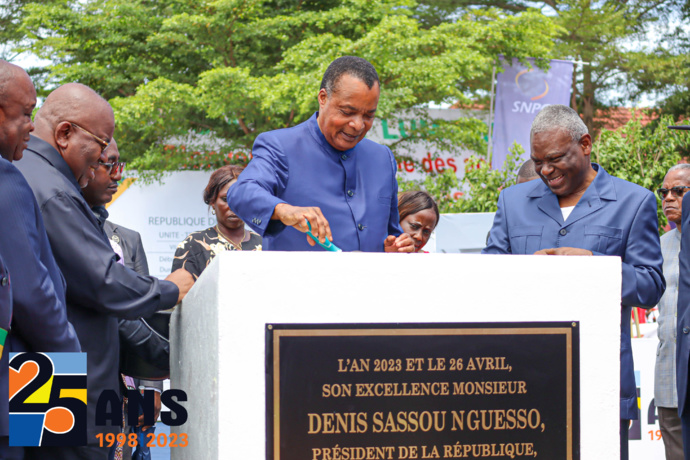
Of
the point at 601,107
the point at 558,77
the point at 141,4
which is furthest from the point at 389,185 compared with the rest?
the point at 601,107

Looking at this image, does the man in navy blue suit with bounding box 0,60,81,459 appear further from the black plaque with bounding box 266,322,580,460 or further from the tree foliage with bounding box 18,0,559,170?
the tree foliage with bounding box 18,0,559,170

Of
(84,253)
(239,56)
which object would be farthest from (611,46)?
(84,253)

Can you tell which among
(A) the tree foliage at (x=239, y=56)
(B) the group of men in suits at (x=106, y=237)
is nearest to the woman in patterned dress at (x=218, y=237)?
(B) the group of men in suits at (x=106, y=237)

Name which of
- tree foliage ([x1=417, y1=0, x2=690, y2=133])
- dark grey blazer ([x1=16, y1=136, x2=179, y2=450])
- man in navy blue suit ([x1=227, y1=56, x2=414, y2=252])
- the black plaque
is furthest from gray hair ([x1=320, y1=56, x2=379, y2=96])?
tree foliage ([x1=417, y1=0, x2=690, y2=133])

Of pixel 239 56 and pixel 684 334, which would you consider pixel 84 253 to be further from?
pixel 239 56

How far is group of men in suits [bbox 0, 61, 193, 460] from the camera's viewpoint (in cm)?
210

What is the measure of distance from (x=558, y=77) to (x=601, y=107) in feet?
15.8
